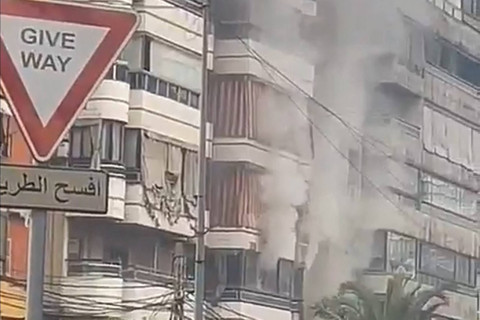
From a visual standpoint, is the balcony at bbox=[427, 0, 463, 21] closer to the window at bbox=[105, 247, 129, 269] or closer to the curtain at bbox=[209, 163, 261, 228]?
the curtain at bbox=[209, 163, 261, 228]

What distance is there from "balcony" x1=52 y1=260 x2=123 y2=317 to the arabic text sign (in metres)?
8.05

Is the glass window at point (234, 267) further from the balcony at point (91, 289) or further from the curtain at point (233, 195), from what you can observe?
the balcony at point (91, 289)

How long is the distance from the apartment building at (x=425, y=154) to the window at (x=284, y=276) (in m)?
0.41

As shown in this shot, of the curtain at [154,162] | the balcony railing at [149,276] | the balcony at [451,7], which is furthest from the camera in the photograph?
the balcony at [451,7]

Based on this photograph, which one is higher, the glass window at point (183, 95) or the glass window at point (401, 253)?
the glass window at point (183, 95)

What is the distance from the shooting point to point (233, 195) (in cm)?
1134

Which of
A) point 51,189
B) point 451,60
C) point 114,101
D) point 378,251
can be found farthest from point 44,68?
point 451,60

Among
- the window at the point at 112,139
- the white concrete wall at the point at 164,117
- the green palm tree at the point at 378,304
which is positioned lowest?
the green palm tree at the point at 378,304

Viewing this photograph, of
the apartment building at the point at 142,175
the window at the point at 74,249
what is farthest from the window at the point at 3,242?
the window at the point at 74,249

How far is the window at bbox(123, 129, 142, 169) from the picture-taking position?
10.6 m

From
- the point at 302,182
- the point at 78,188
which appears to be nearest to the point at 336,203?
the point at 302,182

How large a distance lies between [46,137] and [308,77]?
9.81 metres

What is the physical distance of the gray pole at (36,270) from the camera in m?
1.74

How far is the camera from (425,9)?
12.6m
